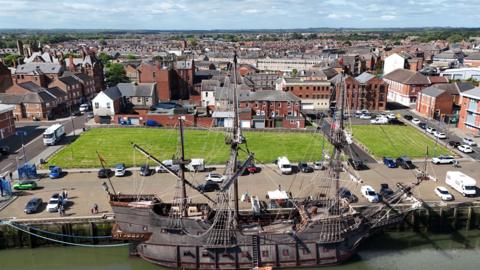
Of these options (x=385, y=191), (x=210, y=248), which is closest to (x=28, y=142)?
(x=210, y=248)

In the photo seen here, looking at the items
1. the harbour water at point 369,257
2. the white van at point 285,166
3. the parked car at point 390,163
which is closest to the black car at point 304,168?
the white van at point 285,166

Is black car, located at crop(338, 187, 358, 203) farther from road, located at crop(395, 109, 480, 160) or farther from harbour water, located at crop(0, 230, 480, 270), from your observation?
road, located at crop(395, 109, 480, 160)

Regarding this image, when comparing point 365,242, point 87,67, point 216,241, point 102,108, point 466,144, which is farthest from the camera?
point 87,67

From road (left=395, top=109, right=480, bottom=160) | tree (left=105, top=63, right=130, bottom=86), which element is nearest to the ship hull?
road (left=395, top=109, right=480, bottom=160)

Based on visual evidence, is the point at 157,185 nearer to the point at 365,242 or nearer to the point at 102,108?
the point at 365,242

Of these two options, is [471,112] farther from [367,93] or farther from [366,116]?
[367,93]

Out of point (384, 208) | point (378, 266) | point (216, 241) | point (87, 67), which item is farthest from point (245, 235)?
point (87, 67)
